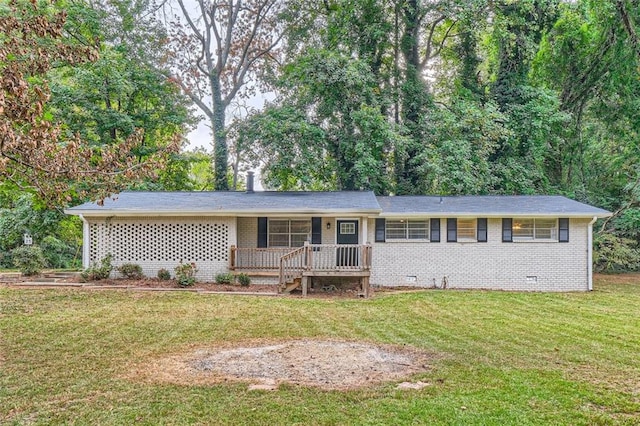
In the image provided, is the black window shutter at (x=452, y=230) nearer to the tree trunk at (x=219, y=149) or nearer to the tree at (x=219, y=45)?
the tree trunk at (x=219, y=149)

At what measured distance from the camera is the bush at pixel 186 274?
1364 centimetres

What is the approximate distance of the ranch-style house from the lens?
570 inches

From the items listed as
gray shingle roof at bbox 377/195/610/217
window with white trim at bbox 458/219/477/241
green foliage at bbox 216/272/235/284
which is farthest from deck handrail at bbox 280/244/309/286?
window with white trim at bbox 458/219/477/241

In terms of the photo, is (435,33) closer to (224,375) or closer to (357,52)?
(357,52)

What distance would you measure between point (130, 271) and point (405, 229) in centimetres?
910

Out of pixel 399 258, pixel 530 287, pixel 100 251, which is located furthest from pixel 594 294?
pixel 100 251

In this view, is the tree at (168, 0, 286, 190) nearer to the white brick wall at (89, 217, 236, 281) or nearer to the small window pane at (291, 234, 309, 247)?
the white brick wall at (89, 217, 236, 281)

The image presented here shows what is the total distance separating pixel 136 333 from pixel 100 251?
7953 millimetres

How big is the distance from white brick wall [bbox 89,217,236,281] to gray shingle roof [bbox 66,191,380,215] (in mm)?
490

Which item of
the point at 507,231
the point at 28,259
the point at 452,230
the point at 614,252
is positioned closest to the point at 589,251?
the point at 507,231

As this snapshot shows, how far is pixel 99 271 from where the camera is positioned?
14086 mm

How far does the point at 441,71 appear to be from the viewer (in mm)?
24953

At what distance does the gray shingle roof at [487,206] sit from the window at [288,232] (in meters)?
2.83

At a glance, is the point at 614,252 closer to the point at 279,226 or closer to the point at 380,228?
the point at 380,228
